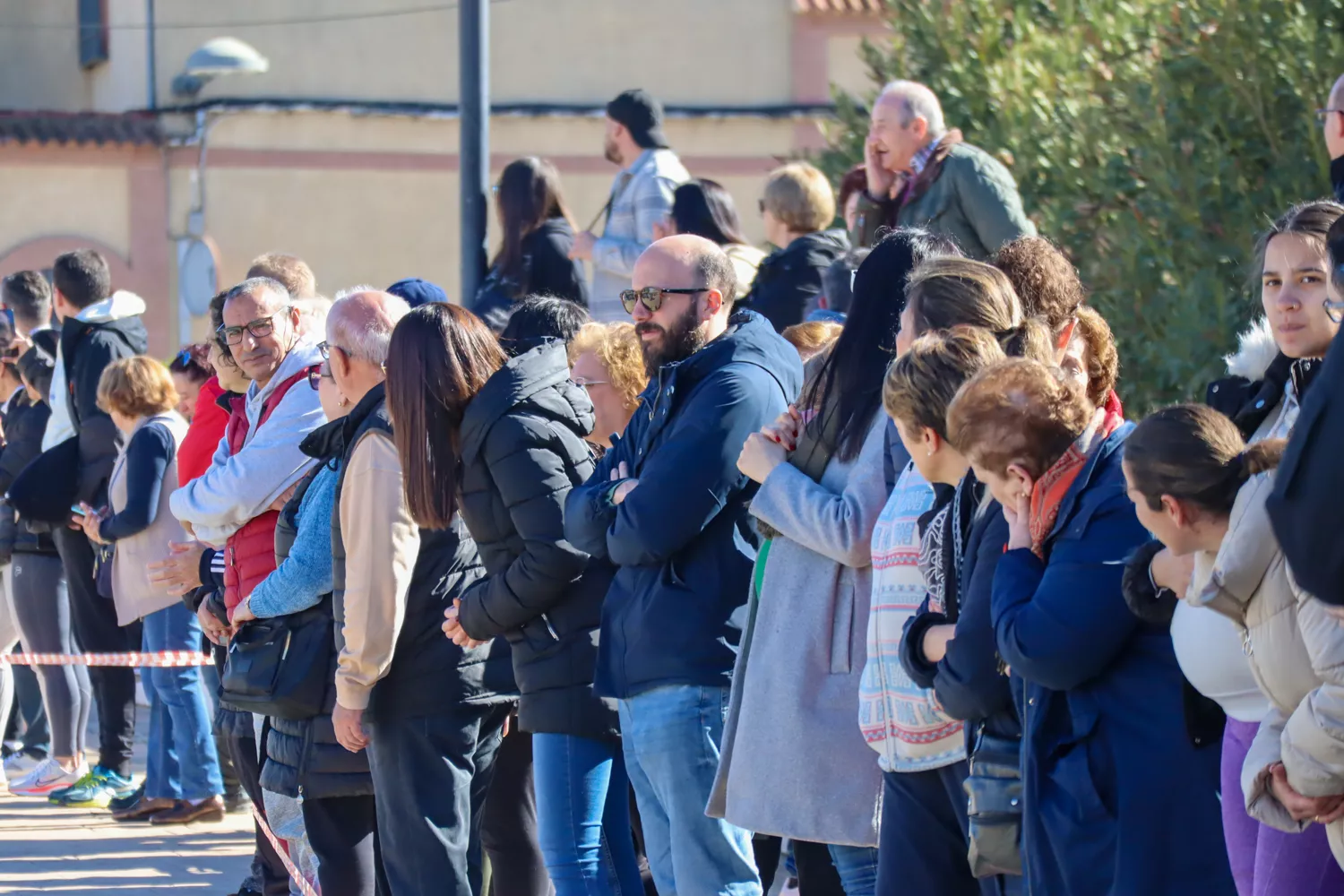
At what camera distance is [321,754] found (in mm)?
4980

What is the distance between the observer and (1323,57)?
7.19m

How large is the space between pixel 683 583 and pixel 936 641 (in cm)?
94

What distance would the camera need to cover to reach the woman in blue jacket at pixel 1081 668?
314cm

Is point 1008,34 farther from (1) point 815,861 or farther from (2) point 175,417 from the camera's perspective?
(1) point 815,861

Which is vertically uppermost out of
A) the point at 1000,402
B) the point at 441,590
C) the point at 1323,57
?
the point at 1323,57

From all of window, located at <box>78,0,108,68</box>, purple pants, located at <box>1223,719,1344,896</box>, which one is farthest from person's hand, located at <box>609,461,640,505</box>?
window, located at <box>78,0,108,68</box>

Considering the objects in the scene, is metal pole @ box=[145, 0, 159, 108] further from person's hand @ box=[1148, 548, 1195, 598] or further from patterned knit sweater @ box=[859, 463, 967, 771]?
person's hand @ box=[1148, 548, 1195, 598]

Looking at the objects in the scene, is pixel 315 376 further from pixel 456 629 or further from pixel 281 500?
pixel 456 629

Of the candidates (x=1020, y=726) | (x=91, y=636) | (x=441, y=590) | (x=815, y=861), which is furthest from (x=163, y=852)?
(x=1020, y=726)

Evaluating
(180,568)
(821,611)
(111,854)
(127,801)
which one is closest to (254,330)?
(180,568)

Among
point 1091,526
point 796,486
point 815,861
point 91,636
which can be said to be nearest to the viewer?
point 1091,526

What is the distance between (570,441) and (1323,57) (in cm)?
398

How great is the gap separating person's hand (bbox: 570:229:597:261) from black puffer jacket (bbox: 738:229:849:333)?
3.11 ft

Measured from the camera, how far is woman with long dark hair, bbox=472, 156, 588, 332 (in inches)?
310
